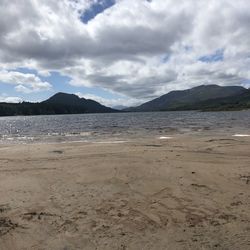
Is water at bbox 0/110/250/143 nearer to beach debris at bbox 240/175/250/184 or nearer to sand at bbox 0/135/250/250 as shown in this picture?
sand at bbox 0/135/250/250

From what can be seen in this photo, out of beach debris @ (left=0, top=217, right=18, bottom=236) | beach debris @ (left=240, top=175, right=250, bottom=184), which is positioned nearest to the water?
beach debris @ (left=240, top=175, right=250, bottom=184)

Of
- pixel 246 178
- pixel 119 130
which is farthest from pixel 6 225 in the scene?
pixel 119 130

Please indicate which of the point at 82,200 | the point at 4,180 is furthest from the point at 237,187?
the point at 4,180

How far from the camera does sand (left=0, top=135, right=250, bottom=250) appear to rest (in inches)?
326

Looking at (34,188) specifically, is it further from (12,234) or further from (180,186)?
(180,186)

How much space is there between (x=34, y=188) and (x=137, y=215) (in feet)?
17.0

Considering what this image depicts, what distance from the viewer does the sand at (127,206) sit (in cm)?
829

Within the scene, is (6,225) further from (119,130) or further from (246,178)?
(119,130)

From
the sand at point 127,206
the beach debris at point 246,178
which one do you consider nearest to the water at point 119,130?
the sand at point 127,206

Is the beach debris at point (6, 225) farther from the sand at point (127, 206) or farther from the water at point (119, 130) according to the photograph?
the water at point (119, 130)

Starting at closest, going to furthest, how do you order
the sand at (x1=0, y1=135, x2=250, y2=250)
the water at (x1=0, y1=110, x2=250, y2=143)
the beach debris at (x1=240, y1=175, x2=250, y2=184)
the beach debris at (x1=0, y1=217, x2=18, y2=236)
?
the sand at (x1=0, y1=135, x2=250, y2=250) < the beach debris at (x1=0, y1=217, x2=18, y2=236) < the beach debris at (x1=240, y1=175, x2=250, y2=184) < the water at (x1=0, y1=110, x2=250, y2=143)

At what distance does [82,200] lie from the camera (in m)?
11.3

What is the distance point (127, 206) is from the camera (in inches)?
417

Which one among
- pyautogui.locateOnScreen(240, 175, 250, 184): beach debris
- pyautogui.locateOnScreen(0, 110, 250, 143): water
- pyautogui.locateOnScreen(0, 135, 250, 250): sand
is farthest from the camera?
pyautogui.locateOnScreen(0, 110, 250, 143): water
